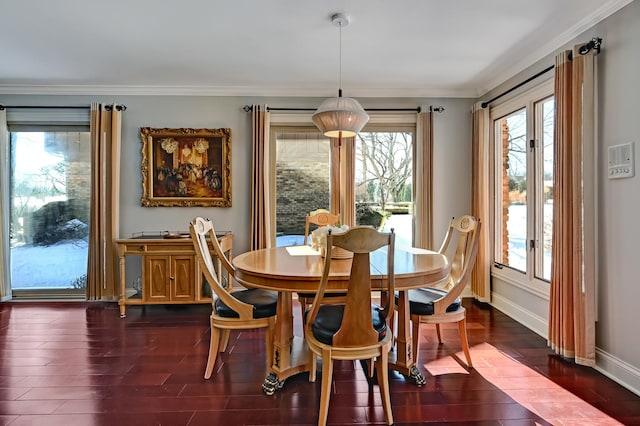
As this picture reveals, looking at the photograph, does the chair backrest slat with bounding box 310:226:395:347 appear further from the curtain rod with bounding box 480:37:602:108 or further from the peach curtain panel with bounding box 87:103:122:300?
the peach curtain panel with bounding box 87:103:122:300

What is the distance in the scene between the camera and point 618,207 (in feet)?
8.38

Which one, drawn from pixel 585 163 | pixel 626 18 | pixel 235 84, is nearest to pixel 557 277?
pixel 585 163

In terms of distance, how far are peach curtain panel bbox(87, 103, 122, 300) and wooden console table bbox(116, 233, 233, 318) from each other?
54cm

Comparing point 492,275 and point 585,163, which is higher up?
point 585,163

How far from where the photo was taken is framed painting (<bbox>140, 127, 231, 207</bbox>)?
456cm

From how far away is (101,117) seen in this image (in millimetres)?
4453

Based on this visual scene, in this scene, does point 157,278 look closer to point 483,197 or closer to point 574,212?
point 483,197

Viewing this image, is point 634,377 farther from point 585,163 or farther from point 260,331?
point 260,331

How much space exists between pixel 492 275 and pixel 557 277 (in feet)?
4.78

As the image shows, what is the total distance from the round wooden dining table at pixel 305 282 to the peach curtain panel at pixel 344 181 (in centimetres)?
182

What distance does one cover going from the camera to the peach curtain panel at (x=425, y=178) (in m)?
4.58

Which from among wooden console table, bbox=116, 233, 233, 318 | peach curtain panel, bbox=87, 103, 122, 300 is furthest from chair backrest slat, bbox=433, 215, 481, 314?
peach curtain panel, bbox=87, 103, 122, 300

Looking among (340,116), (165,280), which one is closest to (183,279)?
(165,280)

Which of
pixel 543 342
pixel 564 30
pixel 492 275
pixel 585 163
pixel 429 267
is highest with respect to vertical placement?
pixel 564 30
